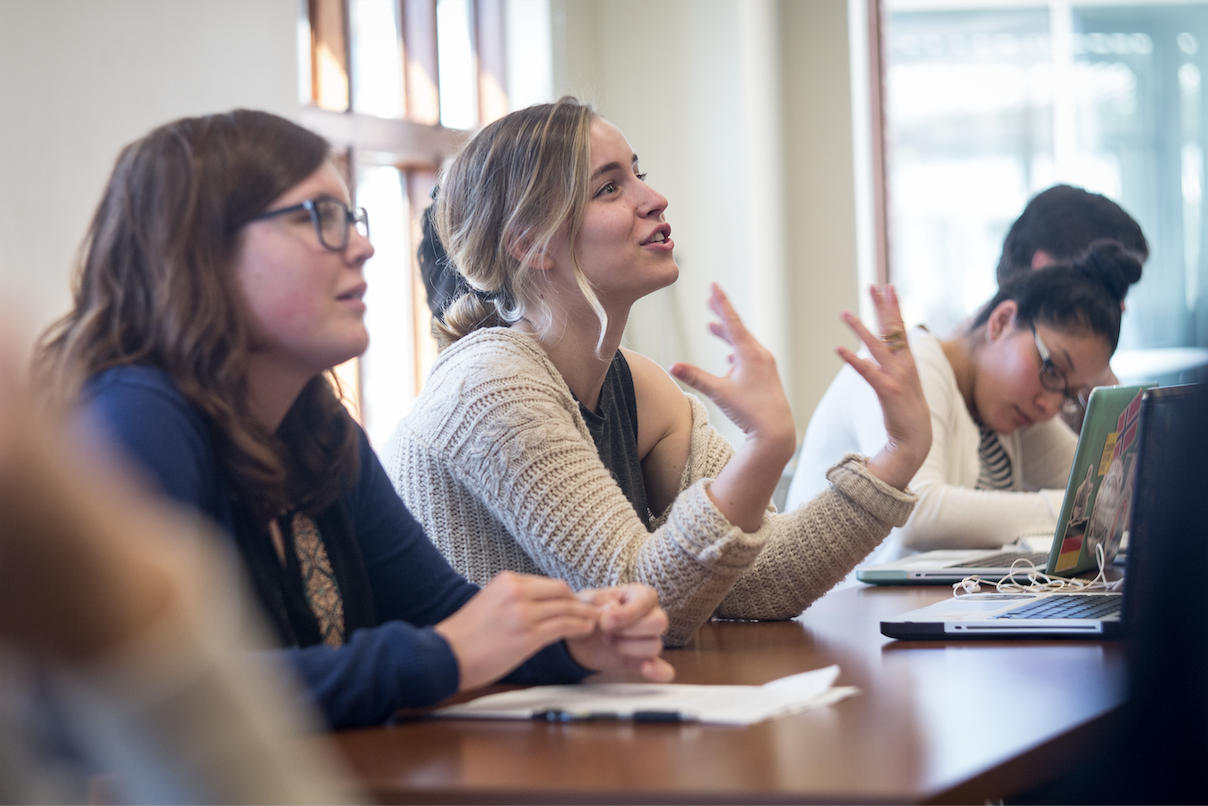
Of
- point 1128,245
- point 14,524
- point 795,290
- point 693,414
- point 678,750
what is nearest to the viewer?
point 14,524

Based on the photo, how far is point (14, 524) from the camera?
54 cm

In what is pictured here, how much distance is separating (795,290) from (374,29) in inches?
85.7

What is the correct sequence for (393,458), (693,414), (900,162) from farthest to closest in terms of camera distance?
(900,162)
(693,414)
(393,458)

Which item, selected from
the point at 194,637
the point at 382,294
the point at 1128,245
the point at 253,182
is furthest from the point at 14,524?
the point at 382,294

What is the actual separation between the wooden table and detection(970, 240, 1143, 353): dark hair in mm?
1330

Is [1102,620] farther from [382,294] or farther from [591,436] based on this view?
[382,294]

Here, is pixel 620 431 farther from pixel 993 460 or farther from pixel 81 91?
pixel 81 91

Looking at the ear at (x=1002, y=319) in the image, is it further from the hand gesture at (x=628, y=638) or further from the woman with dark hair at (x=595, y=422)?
the hand gesture at (x=628, y=638)

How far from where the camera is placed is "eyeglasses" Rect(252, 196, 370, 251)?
1063 millimetres

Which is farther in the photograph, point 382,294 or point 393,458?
point 382,294

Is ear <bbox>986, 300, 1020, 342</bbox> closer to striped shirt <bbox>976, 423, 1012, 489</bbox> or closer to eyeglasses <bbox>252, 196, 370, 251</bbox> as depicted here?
striped shirt <bbox>976, 423, 1012, 489</bbox>

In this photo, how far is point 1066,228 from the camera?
2.69 meters

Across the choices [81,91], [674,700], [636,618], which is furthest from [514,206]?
[81,91]

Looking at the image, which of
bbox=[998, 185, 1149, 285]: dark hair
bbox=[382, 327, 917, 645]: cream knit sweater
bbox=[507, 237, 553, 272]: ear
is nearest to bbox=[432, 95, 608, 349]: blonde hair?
bbox=[507, 237, 553, 272]: ear
